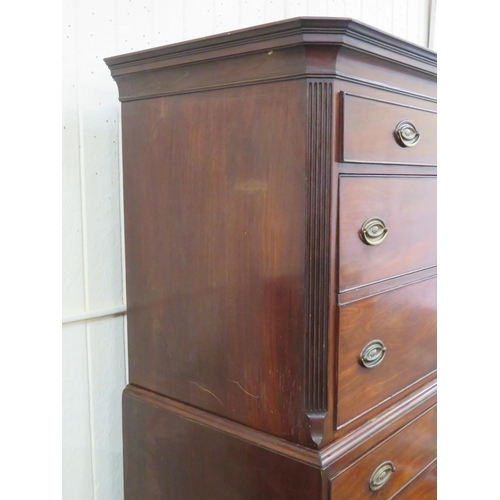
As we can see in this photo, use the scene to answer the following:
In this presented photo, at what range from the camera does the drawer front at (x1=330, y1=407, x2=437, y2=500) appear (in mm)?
1079

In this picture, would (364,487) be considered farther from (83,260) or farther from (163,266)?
(83,260)

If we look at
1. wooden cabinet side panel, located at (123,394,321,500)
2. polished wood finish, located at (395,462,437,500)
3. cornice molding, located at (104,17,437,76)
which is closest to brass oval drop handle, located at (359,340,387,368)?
wooden cabinet side panel, located at (123,394,321,500)

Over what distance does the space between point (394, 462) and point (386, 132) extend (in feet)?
2.44

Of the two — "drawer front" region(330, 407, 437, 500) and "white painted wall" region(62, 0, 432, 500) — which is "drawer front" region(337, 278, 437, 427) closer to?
"drawer front" region(330, 407, 437, 500)

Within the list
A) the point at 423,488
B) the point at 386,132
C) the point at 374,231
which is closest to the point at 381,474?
the point at 423,488

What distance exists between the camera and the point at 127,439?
1.39 meters

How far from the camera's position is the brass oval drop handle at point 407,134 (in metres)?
1.14

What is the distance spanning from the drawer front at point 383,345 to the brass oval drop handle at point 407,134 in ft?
1.07

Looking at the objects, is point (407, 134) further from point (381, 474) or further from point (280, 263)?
point (381, 474)

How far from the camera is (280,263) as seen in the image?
104 centimetres
